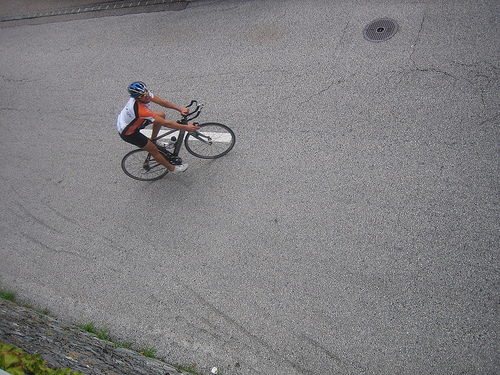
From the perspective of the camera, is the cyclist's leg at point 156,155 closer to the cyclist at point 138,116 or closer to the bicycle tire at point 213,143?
the cyclist at point 138,116

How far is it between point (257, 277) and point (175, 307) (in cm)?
124

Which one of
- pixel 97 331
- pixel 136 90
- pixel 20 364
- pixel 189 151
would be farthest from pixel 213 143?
pixel 20 364

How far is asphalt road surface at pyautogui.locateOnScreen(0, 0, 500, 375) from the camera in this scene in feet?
13.8

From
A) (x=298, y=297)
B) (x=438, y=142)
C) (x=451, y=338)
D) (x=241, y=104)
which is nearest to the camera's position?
(x=451, y=338)

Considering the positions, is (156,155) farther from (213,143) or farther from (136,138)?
(213,143)

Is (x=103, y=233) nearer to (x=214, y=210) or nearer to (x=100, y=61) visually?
(x=214, y=210)

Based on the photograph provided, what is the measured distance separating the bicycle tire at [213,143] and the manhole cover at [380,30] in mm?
3506

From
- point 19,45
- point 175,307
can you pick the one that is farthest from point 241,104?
point 19,45

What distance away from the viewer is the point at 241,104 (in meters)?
6.73

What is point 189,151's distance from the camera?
6316 mm

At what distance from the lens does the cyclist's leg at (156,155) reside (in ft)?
18.6

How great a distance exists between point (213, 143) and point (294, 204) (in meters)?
2.02

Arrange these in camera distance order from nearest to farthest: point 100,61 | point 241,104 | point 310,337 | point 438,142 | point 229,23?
1. point 310,337
2. point 438,142
3. point 241,104
4. point 229,23
5. point 100,61

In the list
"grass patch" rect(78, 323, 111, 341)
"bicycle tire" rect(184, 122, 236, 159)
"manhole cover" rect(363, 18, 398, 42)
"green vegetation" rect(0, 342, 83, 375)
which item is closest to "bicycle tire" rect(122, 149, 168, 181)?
"bicycle tire" rect(184, 122, 236, 159)
